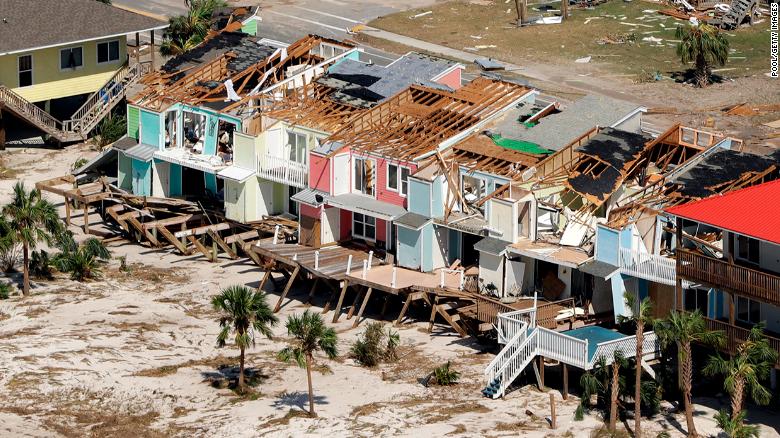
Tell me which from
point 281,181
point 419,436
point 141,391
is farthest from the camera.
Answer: point 281,181

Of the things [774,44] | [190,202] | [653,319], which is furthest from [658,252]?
[774,44]

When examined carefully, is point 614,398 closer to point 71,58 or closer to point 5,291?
point 5,291

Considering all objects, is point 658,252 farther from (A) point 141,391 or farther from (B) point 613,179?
(A) point 141,391

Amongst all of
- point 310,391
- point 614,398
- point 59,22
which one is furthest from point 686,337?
point 59,22

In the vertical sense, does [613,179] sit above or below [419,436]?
above

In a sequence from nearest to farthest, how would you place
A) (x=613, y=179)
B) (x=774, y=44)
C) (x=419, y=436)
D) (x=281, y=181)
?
(x=419, y=436) < (x=613, y=179) < (x=281, y=181) < (x=774, y=44)

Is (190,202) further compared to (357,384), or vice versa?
(190,202)
